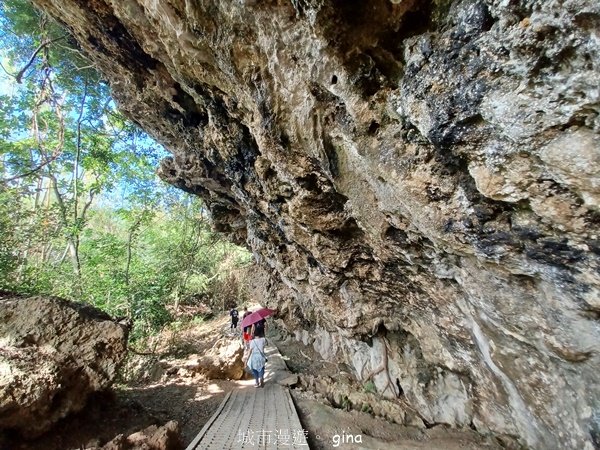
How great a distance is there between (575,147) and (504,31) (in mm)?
880

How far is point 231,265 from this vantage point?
64.8ft

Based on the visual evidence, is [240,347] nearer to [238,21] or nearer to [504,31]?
[238,21]

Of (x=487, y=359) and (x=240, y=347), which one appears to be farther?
(x=240, y=347)

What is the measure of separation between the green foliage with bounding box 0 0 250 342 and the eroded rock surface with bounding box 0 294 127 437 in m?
4.13

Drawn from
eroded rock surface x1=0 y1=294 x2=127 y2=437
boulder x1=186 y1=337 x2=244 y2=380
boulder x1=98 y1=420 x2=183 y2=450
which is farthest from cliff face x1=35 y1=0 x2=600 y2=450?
boulder x1=186 y1=337 x2=244 y2=380

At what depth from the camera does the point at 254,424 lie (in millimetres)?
5652

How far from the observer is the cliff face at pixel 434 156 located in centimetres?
200

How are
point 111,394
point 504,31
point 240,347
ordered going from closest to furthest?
1. point 504,31
2. point 111,394
3. point 240,347

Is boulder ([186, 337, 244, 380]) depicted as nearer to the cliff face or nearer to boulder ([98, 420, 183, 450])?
boulder ([98, 420, 183, 450])

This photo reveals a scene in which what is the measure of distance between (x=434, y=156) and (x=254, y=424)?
18.5 feet

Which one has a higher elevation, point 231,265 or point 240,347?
point 231,265

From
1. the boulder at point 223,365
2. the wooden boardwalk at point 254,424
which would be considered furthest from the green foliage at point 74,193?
the wooden boardwalk at point 254,424

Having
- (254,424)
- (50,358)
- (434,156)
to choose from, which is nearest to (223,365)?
(254,424)

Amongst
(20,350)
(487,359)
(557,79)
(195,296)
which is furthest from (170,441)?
(195,296)
